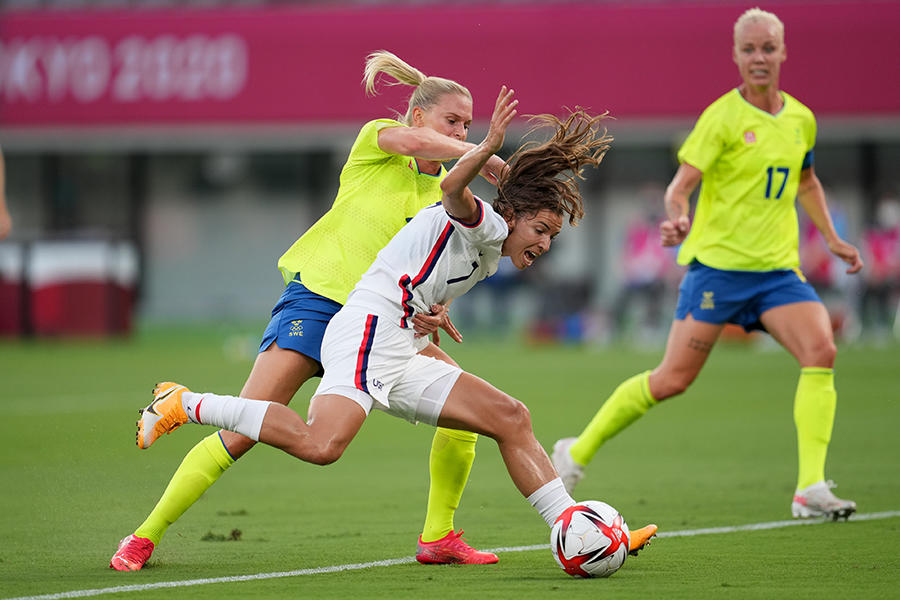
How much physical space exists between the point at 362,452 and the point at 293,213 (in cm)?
2171

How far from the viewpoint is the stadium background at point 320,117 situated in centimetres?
2756

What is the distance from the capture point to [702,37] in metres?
28.0

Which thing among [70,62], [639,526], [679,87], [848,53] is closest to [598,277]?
[679,87]

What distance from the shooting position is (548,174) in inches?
225

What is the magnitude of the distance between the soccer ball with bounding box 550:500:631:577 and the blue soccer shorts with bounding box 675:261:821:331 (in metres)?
2.43

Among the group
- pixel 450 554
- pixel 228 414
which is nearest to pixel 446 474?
pixel 450 554

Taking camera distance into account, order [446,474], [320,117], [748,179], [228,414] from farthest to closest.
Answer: [320,117]
[748,179]
[446,474]
[228,414]

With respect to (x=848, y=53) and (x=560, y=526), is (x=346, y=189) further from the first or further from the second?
(x=848, y=53)

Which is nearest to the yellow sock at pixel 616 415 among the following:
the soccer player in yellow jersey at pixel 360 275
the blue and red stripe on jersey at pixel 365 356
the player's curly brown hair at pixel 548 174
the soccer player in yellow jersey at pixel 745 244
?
the soccer player in yellow jersey at pixel 745 244

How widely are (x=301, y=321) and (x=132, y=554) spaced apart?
48.7 inches

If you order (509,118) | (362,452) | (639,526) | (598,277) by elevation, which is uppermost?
(509,118)

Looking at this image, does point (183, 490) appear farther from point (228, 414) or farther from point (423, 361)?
point (423, 361)

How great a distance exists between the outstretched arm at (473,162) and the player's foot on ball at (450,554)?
1621 millimetres

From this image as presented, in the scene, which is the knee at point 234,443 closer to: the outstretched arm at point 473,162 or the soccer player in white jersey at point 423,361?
the soccer player in white jersey at point 423,361
